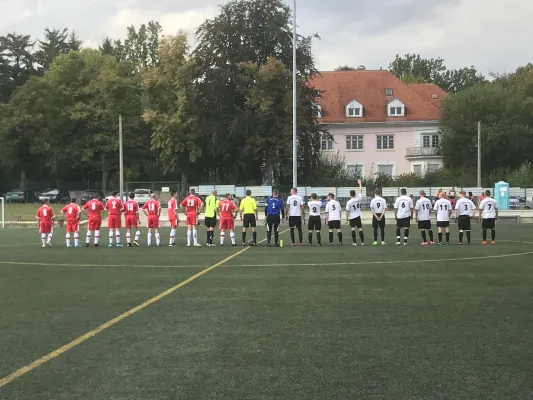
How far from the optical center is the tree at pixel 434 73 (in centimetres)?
10106

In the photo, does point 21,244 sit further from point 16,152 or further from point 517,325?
point 16,152

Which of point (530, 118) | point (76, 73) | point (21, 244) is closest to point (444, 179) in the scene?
point (530, 118)

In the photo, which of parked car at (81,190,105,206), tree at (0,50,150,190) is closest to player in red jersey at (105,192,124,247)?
parked car at (81,190,105,206)

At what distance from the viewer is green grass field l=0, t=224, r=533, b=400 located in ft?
20.1

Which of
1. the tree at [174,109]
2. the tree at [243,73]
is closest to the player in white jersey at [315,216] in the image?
the tree at [243,73]

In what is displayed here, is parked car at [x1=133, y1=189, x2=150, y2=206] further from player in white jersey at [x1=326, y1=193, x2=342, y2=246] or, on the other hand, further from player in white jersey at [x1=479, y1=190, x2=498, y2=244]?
player in white jersey at [x1=479, y1=190, x2=498, y2=244]

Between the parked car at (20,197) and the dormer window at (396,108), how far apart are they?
37909 millimetres

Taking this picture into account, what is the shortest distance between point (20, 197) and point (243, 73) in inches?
899

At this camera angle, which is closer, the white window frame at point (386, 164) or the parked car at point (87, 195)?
the parked car at point (87, 195)

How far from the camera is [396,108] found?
2906 inches

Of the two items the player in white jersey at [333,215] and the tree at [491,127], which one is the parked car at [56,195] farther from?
the player in white jersey at [333,215]

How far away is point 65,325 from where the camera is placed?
8992 mm

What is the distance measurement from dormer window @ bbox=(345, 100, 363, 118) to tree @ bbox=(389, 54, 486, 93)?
27.2 meters

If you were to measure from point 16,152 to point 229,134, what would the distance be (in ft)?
70.7
